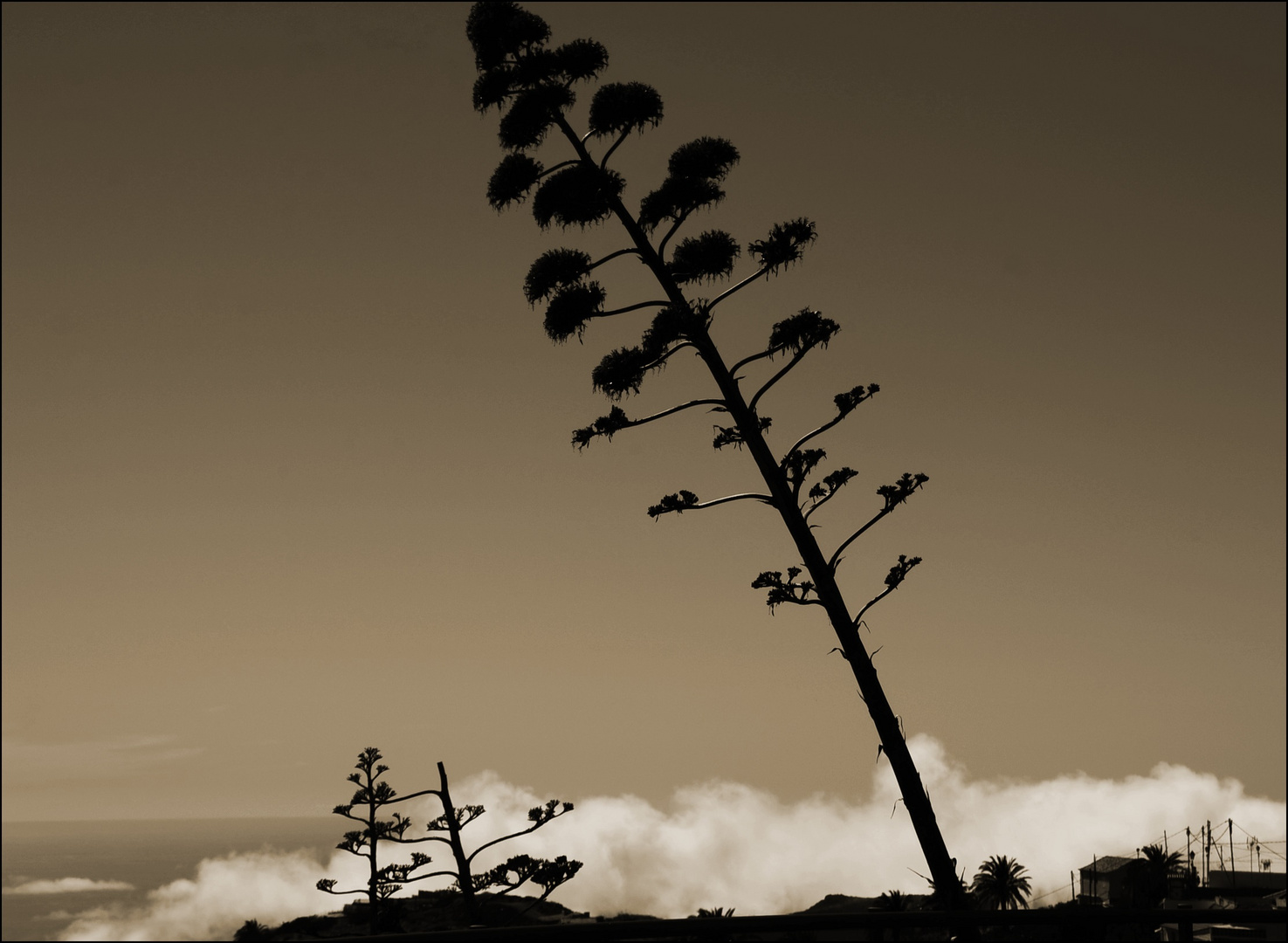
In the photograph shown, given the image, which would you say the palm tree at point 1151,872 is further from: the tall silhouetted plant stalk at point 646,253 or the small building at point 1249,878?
the tall silhouetted plant stalk at point 646,253

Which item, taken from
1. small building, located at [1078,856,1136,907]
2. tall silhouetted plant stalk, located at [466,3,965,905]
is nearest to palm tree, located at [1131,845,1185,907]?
small building, located at [1078,856,1136,907]

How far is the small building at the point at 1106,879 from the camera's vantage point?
92.3m

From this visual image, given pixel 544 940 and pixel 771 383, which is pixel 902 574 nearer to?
pixel 771 383

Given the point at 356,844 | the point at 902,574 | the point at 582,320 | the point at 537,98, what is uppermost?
the point at 537,98

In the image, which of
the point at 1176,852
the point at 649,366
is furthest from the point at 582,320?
the point at 1176,852

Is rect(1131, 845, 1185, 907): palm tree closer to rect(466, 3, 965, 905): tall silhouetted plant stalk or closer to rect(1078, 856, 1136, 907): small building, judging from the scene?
rect(1078, 856, 1136, 907): small building

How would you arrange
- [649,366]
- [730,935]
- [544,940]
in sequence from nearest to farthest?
[544,940], [730,935], [649,366]

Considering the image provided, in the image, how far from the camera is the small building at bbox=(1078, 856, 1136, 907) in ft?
303

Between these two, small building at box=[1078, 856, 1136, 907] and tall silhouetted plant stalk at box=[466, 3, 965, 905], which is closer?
tall silhouetted plant stalk at box=[466, 3, 965, 905]

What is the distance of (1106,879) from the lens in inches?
3824

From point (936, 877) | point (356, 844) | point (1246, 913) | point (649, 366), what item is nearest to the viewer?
point (1246, 913)

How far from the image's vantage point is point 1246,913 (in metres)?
7.75

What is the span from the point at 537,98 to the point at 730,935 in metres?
11.2

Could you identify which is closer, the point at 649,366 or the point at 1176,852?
the point at 649,366
